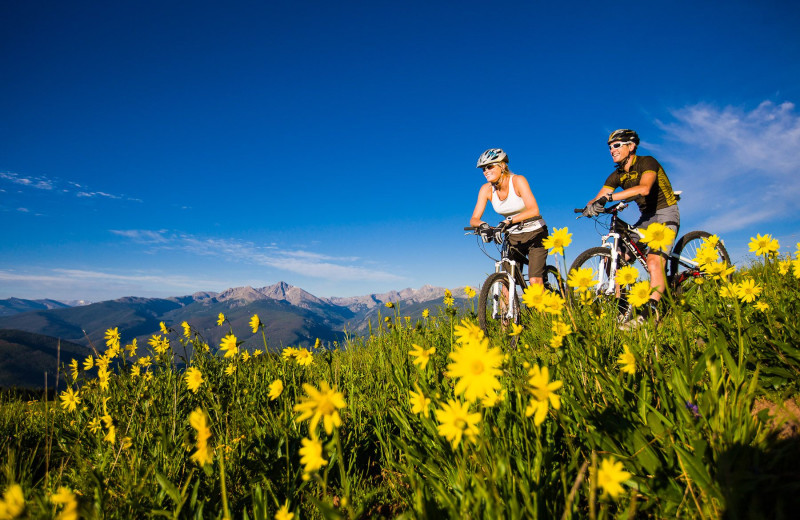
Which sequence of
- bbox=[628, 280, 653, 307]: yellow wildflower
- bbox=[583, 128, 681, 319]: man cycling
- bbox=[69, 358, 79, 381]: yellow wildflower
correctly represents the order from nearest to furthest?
bbox=[628, 280, 653, 307]: yellow wildflower
bbox=[69, 358, 79, 381]: yellow wildflower
bbox=[583, 128, 681, 319]: man cycling

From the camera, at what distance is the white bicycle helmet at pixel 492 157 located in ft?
17.8

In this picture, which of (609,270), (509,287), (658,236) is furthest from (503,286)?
(658,236)

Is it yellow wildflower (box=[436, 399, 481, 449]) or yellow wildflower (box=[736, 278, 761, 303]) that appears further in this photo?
yellow wildflower (box=[736, 278, 761, 303])

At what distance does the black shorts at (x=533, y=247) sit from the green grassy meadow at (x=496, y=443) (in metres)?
2.09

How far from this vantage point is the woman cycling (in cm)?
526

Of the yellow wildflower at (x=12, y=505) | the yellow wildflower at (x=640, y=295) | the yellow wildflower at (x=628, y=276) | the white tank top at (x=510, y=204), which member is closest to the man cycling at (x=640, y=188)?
the white tank top at (x=510, y=204)

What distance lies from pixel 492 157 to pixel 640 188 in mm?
2121

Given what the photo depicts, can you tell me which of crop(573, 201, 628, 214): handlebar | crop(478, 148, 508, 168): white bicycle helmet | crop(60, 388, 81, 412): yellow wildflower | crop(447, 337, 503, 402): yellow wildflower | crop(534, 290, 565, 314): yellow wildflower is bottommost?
crop(60, 388, 81, 412): yellow wildflower

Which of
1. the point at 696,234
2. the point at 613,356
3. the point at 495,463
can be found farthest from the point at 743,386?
the point at 696,234

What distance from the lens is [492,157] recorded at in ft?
17.9

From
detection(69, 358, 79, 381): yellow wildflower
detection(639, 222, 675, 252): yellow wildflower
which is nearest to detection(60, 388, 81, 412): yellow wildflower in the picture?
detection(69, 358, 79, 381): yellow wildflower

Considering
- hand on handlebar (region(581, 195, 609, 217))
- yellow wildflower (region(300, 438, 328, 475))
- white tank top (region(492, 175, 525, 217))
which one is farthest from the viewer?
white tank top (region(492, 175, 525, 217))

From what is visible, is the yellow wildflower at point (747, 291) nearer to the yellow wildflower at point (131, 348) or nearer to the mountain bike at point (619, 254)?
the mountain bike at point (619, 254)

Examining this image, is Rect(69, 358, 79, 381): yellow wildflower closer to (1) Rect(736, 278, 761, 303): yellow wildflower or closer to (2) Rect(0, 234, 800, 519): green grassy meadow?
(2) Rect(0, 234, 800, 519): green grassy meadow
